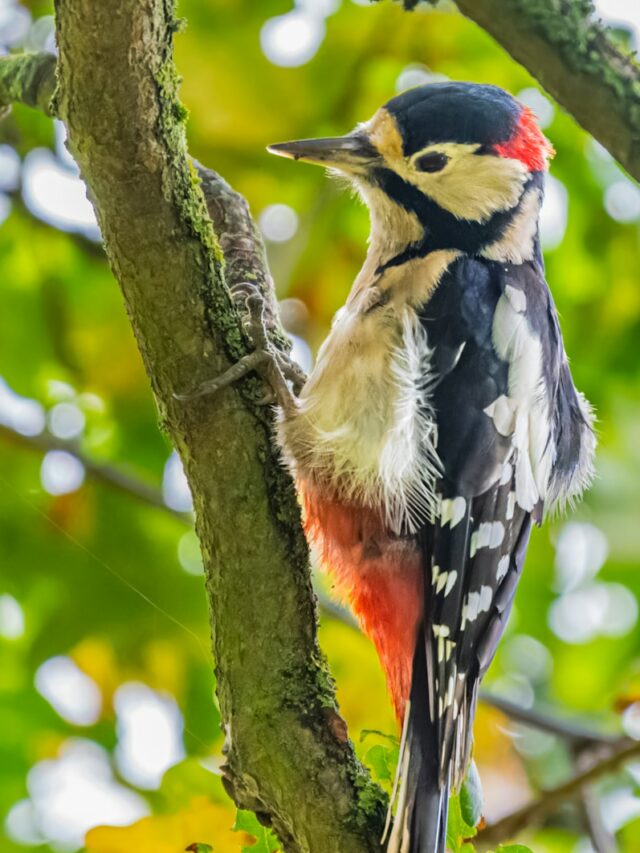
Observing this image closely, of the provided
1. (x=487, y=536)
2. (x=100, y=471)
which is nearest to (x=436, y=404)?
(x=487, y=536)

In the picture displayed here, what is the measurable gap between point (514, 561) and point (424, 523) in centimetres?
17

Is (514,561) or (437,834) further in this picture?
(514,561)

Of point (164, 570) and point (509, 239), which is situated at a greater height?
point (509, 239)

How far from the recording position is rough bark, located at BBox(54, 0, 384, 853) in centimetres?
172

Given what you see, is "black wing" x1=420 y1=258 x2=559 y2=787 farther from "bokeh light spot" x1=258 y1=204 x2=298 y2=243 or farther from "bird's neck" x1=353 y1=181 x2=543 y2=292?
"bokeh light spot" x1=258 y1=204 x2=298 y2=243

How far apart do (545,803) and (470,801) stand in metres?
0.85

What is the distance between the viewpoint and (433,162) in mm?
2393

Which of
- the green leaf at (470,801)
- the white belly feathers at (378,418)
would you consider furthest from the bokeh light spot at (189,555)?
the green leaf at (470,801)

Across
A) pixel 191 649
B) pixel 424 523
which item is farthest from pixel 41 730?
pixel 424 523

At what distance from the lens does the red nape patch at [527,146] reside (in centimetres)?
241

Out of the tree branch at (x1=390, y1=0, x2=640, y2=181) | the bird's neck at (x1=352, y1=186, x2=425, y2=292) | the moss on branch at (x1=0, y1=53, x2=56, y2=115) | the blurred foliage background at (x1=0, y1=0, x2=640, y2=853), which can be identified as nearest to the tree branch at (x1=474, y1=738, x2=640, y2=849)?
the blurred foliage background at (x1=0, y1=0, x2=640, y2=853)

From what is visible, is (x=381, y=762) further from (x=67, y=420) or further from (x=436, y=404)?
(x=67, y=420)

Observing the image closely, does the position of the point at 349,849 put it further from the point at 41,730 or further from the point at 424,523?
the point at 41,730

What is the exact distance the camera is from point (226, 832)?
81.4 inches
